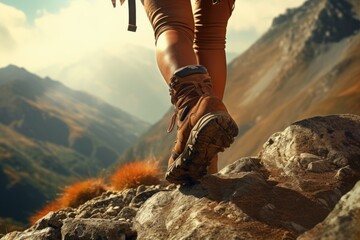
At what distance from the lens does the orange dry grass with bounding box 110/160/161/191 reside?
6370 mm

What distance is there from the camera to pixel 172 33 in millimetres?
2826

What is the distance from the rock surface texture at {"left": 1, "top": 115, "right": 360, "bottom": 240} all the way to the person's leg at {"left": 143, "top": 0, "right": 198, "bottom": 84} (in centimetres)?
78

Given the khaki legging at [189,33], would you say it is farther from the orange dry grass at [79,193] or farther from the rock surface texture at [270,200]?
the orange dry grass at [79,193]

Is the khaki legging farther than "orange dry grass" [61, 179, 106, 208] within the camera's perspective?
No

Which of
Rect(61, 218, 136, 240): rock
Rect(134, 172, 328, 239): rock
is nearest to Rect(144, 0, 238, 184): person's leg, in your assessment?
Rect(134, 172, 328, 239): rock

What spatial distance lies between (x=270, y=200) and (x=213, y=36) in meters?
1.29

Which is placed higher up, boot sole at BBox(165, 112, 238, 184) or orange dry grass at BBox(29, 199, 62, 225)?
boot sole at BBox(165, 112, 238, 184)

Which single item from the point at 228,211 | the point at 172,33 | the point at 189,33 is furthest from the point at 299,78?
the point at 228,211

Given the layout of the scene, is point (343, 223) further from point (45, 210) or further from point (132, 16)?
point (45, 210)

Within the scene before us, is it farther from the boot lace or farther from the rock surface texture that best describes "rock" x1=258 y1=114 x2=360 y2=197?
the boot lace

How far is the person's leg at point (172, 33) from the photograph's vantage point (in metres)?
2.74

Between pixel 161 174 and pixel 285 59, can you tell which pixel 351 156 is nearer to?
pixel 161 174

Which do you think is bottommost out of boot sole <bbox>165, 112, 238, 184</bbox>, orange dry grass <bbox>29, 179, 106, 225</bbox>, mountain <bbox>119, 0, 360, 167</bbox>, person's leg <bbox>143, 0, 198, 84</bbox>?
orange dry grass <bbox>29, 179, 106, 225</bbox>

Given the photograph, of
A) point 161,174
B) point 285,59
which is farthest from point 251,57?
point 161,174
